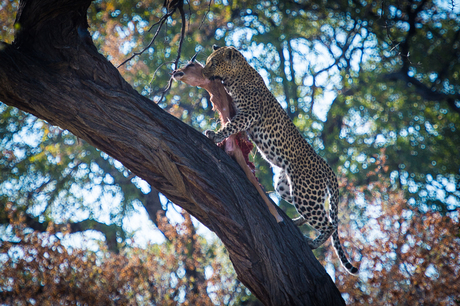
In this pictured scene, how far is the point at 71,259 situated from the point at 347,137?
9.24m

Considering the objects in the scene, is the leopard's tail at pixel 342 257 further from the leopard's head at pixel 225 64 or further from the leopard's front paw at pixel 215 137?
the leopard's head at pixel 225 64

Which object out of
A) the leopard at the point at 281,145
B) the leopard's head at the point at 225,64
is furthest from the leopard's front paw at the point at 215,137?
the leopard's head at the point at 225,64

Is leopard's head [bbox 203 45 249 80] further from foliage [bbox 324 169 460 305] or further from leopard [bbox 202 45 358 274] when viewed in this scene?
foliage [bbox 324 169 460 305]

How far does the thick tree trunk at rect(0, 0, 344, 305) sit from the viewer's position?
3.62 meters

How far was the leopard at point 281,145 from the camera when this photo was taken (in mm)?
5355

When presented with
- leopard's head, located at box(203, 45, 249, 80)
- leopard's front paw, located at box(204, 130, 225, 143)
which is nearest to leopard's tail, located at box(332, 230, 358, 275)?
leopard's front paw, located at box(204, 130, 225, 143)

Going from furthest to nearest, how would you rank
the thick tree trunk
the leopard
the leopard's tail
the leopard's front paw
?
the leopard's tail < the leopard < the leopard's front paw < the thick tree trunk

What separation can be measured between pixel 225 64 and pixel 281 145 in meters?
1.39

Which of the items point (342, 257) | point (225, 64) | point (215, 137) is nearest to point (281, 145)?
point (215, 137)

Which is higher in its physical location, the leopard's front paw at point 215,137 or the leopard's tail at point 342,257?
the leopard's front paw at point 215,137

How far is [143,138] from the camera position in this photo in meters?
3.70

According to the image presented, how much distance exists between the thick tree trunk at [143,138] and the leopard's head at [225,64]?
1.75 m

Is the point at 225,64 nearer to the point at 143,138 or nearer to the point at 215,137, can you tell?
the point at 215,137

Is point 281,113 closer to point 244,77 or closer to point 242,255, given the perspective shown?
point 244,77
